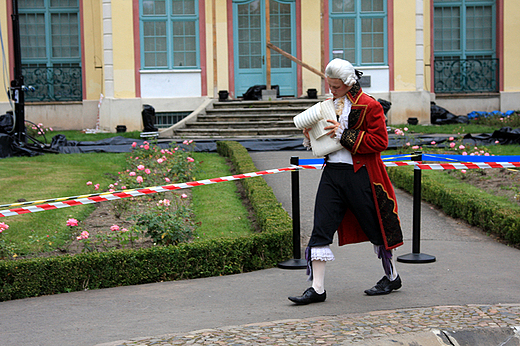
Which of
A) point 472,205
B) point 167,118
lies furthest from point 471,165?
point 167,118

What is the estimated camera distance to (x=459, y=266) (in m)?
5.44

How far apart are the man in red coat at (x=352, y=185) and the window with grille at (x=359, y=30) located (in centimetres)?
1544

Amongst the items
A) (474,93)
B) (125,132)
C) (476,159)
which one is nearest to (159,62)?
(125,132)

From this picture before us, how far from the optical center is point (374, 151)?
14.4 ft

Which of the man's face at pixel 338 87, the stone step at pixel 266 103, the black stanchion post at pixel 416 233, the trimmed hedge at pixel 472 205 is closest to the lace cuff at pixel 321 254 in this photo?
the man's face at pixel 338 87

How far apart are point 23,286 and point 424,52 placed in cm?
1860

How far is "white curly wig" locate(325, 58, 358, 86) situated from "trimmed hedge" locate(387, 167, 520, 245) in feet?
9.25

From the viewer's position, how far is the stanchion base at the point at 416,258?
18.3 feet

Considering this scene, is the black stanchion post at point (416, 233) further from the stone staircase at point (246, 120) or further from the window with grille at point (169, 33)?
the window with grille at point (169, 33)

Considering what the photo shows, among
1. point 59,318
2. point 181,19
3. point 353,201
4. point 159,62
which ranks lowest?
point 59,318

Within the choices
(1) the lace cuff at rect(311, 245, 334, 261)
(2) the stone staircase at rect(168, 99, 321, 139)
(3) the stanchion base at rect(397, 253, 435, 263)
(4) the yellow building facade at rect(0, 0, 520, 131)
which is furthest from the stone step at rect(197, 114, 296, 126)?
(1) the lace cuff at rect(311, 245, 334, 261)

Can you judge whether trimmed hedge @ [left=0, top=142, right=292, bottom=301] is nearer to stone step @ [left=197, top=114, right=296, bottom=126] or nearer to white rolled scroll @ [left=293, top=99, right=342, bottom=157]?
white rolled scroll @ [left=293, top=99, right=342, bottom=157]

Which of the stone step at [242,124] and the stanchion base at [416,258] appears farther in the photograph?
the stone step at [242,124]

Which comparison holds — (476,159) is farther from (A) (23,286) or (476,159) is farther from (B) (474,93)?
(B) (474,93)
